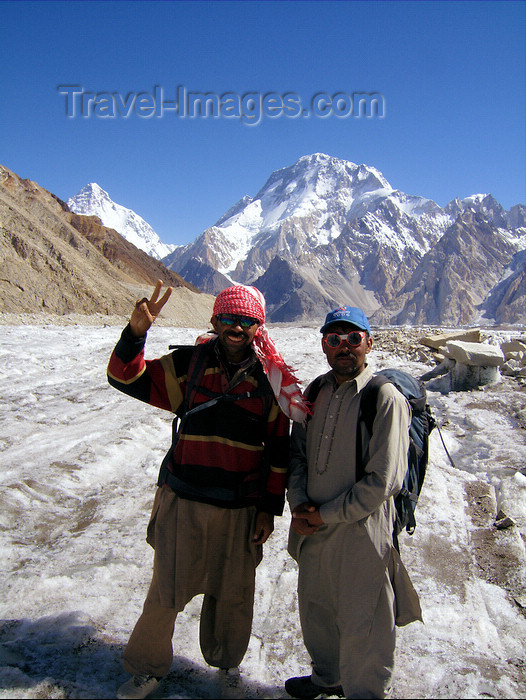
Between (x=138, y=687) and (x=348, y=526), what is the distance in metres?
1.24

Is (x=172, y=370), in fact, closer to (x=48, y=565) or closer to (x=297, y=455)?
(x=297, y=455)

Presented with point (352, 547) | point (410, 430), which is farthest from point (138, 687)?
point (410, 430)

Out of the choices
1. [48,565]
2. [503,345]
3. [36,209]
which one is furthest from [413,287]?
[48,565]

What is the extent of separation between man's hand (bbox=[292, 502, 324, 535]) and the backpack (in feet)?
0.86

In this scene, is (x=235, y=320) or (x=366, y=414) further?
(x=235, y=320)

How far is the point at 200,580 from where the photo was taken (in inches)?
86.4

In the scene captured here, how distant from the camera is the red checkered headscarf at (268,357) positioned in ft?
7.11

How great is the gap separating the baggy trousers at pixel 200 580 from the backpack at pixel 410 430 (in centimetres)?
70

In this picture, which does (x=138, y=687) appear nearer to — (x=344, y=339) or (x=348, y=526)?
(x=348, y=526)

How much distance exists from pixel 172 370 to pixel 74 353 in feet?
28.6

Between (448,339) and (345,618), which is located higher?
(448,339)

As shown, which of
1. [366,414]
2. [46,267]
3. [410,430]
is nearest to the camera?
[366,414]

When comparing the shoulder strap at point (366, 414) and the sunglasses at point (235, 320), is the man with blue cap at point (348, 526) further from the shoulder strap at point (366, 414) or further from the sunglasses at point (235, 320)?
the sunglasses at point (235, 320)

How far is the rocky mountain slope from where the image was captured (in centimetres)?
2905
